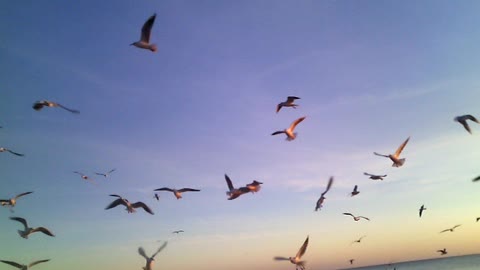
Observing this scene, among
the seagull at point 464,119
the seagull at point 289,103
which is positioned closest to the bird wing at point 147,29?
the seagull at point 289,103

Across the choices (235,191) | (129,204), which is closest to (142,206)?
(129,204)

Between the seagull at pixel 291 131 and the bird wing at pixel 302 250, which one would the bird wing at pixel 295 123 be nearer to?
the seagull at pixel 291 131

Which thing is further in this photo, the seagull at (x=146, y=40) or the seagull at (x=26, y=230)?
the seagull at (x=26, y=230)

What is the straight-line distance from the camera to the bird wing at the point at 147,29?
51.1 ft

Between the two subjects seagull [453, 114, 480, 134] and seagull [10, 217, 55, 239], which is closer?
seagull [453, 114, 480, 134]

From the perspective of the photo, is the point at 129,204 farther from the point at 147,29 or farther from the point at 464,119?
the point at 464,119

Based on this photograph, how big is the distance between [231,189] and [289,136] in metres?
4.14

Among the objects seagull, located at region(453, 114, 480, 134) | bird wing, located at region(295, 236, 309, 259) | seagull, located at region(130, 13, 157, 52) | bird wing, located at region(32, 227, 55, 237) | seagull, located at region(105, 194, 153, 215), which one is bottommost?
bird wing, located at region(295, 236, 309, 259)

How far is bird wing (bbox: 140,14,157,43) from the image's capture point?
1558 cm

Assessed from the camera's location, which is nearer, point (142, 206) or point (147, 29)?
point (147, 29)

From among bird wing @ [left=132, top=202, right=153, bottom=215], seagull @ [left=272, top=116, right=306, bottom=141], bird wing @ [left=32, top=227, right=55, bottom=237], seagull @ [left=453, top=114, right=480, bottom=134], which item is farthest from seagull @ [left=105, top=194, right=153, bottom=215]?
seagull @ [left=453, top=114, right=480, bottom=134]

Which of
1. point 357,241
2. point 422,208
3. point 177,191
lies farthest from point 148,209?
point 357,241

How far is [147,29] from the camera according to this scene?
1625 cm

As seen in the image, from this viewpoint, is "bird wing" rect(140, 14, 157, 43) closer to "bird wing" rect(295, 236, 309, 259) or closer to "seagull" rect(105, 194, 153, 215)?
"seagull" rect(105, 194, 153, 215)
